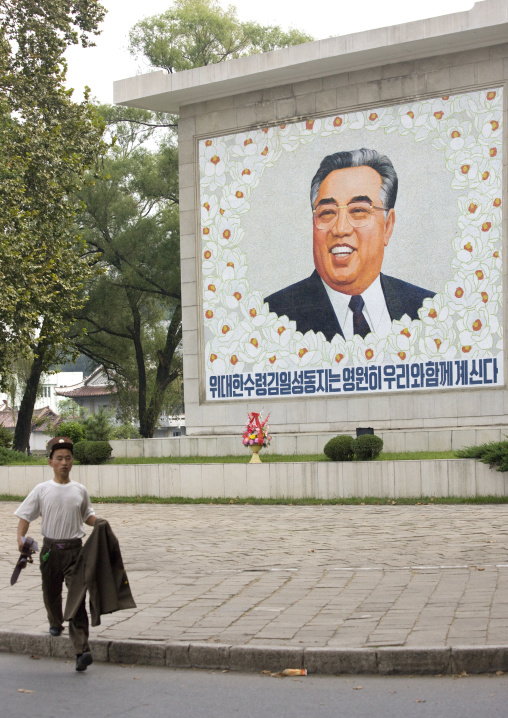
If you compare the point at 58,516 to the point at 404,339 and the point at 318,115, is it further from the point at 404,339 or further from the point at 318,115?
the point at 318,115

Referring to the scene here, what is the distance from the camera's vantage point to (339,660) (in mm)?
7547

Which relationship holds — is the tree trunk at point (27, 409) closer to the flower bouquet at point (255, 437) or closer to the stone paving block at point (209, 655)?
the flower bouquet at point (255, 437)

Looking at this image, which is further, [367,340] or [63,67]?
[63,67]

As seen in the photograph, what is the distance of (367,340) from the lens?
84.7 feet

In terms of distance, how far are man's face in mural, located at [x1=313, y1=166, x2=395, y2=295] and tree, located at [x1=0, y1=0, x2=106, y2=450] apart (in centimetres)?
795

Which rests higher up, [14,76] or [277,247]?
[14,76]

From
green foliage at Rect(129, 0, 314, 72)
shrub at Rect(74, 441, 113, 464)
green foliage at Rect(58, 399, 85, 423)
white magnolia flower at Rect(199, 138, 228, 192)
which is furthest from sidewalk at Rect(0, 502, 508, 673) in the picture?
green foliage at Rect(58, 399, 85, 423)

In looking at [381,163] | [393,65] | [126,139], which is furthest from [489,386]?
[126,139]

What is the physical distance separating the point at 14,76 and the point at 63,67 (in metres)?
1.91

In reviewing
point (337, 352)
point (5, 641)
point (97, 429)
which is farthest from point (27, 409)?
point (5, 641)

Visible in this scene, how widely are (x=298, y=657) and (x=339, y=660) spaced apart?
0.31 meters

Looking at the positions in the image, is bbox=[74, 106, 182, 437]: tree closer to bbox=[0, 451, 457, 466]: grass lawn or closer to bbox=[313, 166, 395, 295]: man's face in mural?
bbox=[0, 451, 457, 466]: grass lawn

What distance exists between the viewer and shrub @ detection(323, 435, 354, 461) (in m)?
22.1

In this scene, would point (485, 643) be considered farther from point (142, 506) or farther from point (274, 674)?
point (142, 506)
